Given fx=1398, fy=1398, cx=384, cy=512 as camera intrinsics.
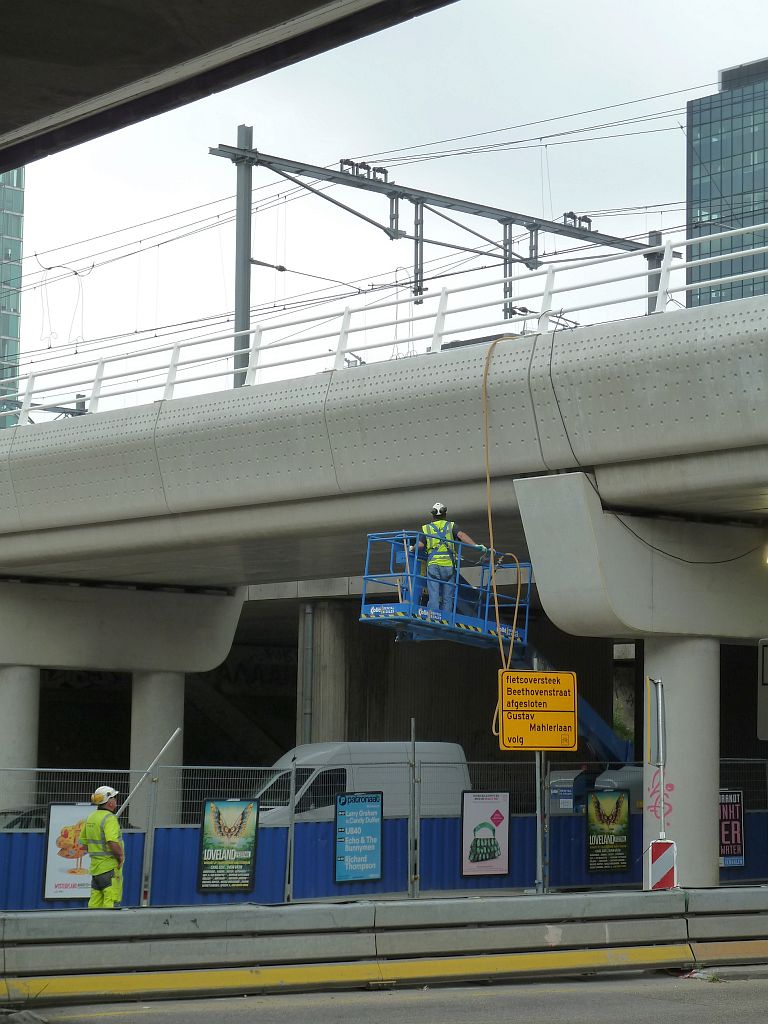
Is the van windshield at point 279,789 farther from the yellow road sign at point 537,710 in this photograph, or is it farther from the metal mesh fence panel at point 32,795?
the yellow road sign at point 537,710

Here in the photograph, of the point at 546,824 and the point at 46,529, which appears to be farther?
the point at 46,529

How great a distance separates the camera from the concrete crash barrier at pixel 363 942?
10.6m

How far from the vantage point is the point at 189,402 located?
22.2m

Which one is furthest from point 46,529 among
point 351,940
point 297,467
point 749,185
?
point 749,185

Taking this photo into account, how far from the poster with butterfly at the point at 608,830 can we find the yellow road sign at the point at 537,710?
13.9 ft

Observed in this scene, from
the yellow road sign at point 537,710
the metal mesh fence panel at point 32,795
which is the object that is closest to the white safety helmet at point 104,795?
the yellow road sign at point 537,710

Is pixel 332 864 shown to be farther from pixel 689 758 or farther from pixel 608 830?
pixel 689 758

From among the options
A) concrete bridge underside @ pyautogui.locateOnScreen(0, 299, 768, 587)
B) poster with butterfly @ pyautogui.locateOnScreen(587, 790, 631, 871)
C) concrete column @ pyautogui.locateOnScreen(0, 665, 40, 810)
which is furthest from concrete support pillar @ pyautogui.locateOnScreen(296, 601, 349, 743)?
poster with butterfly @ pyautogui.locateOnScreen(587, 790, 631, 871)

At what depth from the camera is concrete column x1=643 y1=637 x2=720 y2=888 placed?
18234 millimetres

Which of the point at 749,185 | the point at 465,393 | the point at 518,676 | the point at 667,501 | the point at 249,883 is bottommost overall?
the point at 249,883

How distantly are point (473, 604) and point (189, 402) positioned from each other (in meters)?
5.81

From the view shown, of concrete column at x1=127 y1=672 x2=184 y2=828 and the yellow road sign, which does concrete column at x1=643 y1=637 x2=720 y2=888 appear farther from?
concrete column at x1=127 y1=672 x2=184 y2=828

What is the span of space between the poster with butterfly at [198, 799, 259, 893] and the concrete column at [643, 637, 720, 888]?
17.1 ft

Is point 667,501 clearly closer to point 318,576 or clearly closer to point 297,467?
point 297,467
